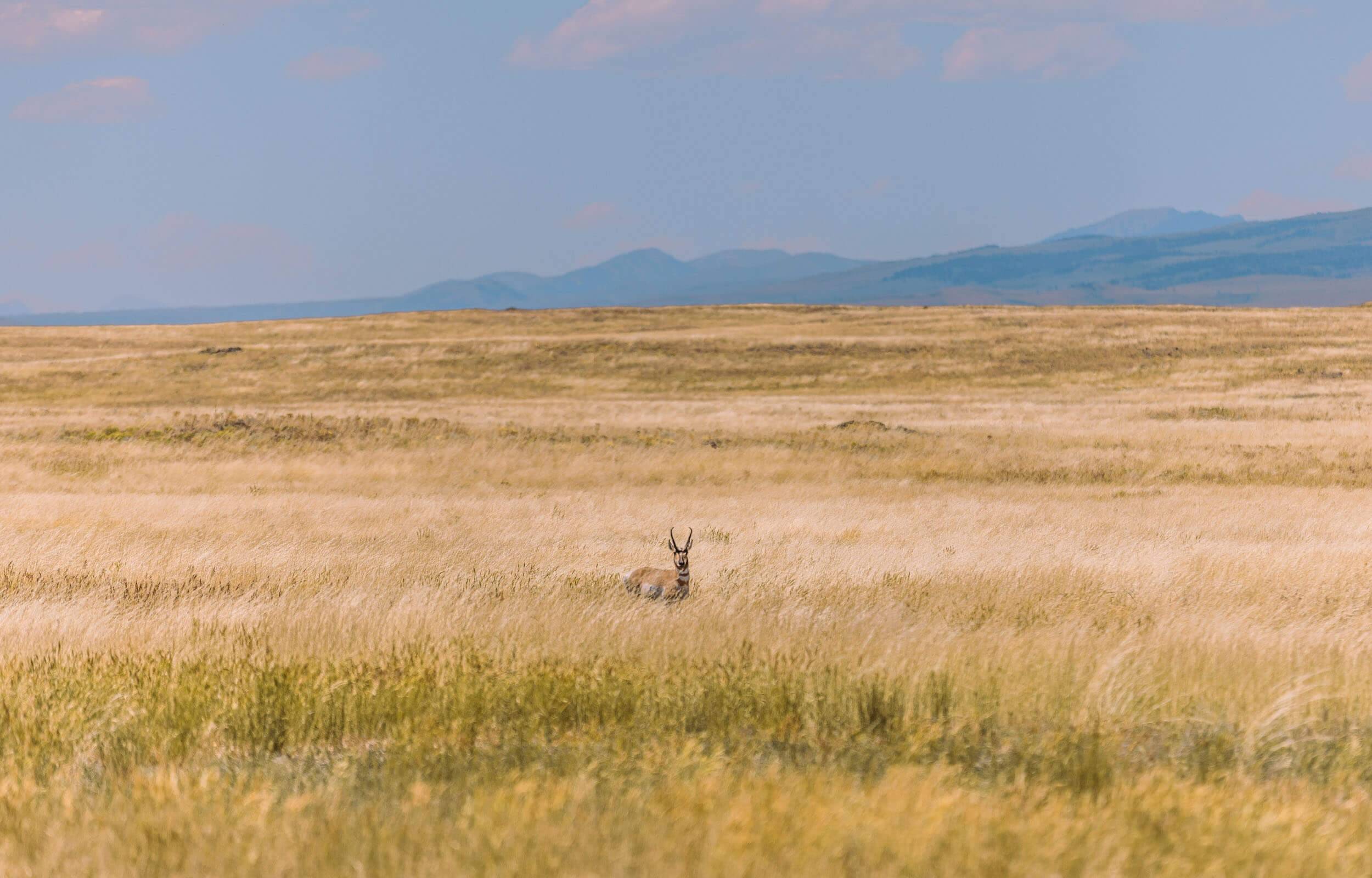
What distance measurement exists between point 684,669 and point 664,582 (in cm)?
342

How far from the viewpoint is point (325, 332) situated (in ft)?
280

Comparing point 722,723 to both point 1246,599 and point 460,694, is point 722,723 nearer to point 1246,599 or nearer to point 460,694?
point 460,694

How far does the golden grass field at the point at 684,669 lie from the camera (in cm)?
329

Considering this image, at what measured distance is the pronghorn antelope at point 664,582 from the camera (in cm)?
894

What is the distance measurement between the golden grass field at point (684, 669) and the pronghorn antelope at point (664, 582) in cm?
49

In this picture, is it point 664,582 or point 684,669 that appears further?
point 664,582

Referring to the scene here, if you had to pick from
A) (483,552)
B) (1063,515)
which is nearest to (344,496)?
(483,552)

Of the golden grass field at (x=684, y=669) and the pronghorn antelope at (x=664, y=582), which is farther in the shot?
the pronghorn antelope at (x=664, y=582)

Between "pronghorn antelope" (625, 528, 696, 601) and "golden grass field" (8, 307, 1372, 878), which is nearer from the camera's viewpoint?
"golden grass field" (8, 307, 1372, 878)

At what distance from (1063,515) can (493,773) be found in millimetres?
14797

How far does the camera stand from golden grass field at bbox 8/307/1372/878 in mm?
3293

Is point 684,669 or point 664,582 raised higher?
point 684,669

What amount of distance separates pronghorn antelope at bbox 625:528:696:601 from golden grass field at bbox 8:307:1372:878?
1.60ft

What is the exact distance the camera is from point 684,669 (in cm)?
571
